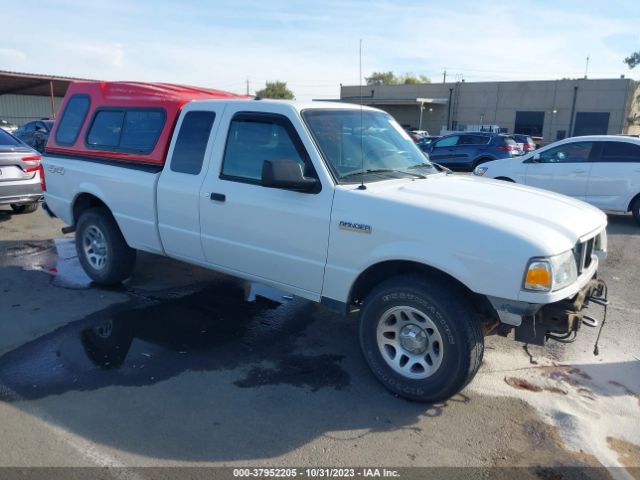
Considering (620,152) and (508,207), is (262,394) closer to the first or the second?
(508,207)

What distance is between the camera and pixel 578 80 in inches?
1762

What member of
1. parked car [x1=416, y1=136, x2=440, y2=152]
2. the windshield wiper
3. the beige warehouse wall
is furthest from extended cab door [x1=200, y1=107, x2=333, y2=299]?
the beige warehouse wall

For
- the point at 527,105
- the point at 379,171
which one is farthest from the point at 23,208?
the point at 527,105

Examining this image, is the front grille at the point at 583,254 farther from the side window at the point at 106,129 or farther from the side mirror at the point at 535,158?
the side mirror at the point at 535,158

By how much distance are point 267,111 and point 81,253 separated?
3097 mm

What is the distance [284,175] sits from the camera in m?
3.73

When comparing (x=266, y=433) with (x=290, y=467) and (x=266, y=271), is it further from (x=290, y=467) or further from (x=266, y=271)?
(x=266, y=271)

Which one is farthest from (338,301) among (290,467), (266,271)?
(290,467)

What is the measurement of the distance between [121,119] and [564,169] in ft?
28.0

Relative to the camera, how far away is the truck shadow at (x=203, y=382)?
3258 mm

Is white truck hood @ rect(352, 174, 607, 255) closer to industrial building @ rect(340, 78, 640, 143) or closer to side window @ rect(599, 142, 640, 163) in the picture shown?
side window @ rect(599, 142, 640, 163)

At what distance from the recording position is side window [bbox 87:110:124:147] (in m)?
5.59

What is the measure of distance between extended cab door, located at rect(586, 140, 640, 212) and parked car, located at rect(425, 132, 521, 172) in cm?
737

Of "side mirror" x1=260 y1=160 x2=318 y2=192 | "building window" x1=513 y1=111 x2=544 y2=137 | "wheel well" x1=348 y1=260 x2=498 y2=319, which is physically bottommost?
"wheel well" x1=348 y1=260 x2=498 y2=319
